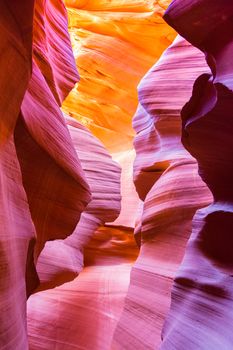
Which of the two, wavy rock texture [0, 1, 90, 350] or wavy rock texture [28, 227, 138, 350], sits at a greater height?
→ wavy rock texture [0, 1, 90, 350]

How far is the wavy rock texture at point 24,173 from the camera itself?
174 cm

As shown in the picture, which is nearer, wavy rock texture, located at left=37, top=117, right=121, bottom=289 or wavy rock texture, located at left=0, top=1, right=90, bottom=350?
wavy rock texture, located at left=0, top=1, right=90, bottom=350

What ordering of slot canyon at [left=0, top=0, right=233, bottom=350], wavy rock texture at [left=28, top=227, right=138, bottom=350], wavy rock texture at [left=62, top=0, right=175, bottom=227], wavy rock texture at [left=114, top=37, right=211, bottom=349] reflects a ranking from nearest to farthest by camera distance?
slot canyon at [left=0, top=0, right=233, bottom=350] < wavy rock texture at [left=114, top=37, right=211, bottom=349] < wavy rock texture at [left=28, top=227, right=138, bottom=350] < wavy rock texture at [left=62, top=0, right=175, bottom=227]

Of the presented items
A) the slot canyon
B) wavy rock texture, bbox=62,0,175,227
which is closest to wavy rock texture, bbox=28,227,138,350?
the slot canyon

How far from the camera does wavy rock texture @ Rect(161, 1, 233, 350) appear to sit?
1909 millimetres

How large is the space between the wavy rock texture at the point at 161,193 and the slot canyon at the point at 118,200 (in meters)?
0.01

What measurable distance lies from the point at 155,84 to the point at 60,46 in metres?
0.87

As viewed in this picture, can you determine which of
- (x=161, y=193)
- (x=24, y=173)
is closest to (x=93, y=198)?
(x=161, y=193)

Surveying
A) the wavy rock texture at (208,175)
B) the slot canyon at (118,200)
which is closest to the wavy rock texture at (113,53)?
the slot canyon at (118,200)

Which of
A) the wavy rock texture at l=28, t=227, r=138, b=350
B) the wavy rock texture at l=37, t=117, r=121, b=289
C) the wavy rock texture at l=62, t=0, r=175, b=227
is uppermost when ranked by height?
the wavy rock texture at l=62, t=0, r=175, b=227

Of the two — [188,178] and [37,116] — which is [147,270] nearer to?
[188,178]

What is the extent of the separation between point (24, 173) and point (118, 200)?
2384 mm

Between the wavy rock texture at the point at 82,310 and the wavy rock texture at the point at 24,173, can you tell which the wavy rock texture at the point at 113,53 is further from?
the wavy rock texture at the point at 24,173

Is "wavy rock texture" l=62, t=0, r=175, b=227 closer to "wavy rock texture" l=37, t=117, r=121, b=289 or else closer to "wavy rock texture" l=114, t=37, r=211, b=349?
"wavy rock texture" l=37, t=117, r=121, b=289
